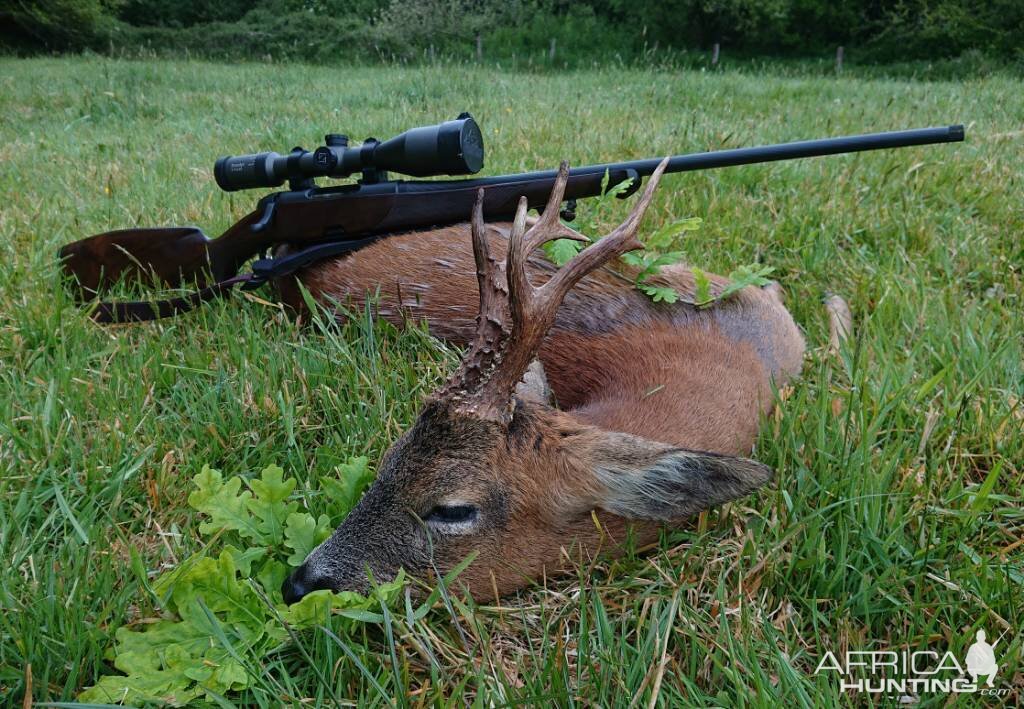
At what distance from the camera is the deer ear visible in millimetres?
1936

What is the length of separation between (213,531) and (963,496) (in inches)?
86.5

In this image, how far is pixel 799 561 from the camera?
6.79 ft

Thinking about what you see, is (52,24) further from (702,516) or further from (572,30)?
(702,516)

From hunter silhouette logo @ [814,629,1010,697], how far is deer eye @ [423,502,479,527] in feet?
2.97

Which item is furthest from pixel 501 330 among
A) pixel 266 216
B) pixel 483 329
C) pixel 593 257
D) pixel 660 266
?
pixel 266 216

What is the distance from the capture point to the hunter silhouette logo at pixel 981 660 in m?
1.76

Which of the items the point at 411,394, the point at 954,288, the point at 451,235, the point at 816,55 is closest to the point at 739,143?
the point at 954,288

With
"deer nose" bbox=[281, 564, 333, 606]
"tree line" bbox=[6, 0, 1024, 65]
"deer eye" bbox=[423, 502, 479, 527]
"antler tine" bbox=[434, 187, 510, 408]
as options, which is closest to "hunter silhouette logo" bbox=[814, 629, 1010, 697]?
"deer eye" bbox=[423, 502, 479, 527]

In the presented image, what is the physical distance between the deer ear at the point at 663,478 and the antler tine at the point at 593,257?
1.42 feet

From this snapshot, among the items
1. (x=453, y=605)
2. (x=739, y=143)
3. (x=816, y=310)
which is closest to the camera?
(x=453, y=605)

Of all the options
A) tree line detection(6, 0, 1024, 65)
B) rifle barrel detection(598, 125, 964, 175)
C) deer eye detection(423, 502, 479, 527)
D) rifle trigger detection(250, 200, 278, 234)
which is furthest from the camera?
tree line detection(6, 0, 1024, 65)

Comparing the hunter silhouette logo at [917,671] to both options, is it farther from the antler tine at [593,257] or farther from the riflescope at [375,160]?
the riflescope at [375,160]

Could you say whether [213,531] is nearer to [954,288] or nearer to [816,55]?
[954,288]

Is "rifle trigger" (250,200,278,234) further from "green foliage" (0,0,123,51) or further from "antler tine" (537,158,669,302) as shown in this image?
"green foliage" (0,0,123,51)
